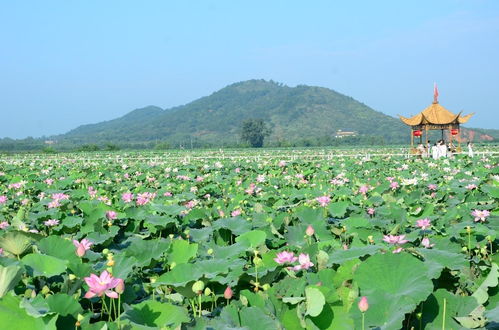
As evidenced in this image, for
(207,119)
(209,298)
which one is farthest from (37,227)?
(207,119)

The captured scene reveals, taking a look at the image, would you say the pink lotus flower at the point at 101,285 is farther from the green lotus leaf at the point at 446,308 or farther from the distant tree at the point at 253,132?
the distant tree at the point at 253,132

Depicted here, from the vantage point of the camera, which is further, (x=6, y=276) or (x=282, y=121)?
(x=282, y=121)

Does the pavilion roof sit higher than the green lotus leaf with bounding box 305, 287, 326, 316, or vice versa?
the pavilion roof

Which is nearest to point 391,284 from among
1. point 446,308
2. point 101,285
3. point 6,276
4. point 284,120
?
point 446,308

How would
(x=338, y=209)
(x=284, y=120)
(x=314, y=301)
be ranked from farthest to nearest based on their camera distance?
1. (x=284, y=120)
2. (x=338, y=209)
3. (x=314, y=301)

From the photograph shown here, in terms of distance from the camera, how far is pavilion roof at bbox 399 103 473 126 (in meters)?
20.5

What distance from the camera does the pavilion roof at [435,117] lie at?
808 inches

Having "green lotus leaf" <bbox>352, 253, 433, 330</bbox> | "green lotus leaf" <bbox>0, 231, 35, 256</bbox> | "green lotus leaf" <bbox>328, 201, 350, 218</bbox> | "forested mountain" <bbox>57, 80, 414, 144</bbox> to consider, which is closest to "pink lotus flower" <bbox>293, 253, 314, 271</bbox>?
"green lotus leaf" <bbox>352, 253, 433, 330</bbox>

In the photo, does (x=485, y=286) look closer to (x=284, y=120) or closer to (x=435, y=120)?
(x=435, y=120)

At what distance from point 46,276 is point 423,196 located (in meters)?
3.88

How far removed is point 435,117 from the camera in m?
20.8

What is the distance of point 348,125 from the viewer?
135m

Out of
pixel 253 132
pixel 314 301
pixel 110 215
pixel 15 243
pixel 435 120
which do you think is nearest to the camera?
pixel 314 301

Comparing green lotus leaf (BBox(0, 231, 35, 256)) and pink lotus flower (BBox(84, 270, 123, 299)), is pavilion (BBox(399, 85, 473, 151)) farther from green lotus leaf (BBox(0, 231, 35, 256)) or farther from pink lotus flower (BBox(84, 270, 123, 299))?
pink lotus flower (BBox(84, 270, 123, 299))
